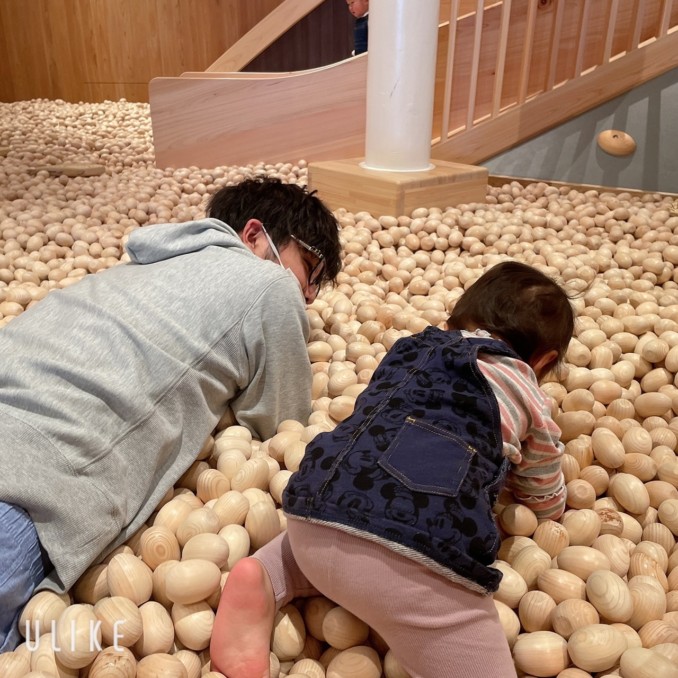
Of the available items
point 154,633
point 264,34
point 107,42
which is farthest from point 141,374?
point 107,42

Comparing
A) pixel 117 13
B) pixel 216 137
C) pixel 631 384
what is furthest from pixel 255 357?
pixel 117 13

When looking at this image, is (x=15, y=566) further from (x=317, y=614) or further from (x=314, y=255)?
(x=314, y=255)

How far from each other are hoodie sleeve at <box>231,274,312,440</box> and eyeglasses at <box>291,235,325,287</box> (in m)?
0.16

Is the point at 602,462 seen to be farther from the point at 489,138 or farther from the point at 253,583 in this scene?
the point at 489,138

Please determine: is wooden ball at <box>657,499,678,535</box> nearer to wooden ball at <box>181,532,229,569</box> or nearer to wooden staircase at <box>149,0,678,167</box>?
wooden ball at <box>181,532,229,569</box>

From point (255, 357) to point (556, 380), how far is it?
1.94 feet

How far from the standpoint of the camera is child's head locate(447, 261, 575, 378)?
0.94 m

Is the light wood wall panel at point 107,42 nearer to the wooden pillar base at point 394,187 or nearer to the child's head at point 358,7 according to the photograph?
the child's head at point 358,7

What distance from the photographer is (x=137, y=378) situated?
909 mm

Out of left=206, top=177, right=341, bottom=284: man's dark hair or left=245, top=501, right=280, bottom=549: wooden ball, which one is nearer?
left=245, top=501, right=280, bottom=549: wooden ball

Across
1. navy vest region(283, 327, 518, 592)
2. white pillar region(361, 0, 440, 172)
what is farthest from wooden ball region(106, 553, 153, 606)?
white pillar region(361, 0, 440, 172)

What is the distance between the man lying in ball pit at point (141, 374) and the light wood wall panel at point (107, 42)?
499 cm

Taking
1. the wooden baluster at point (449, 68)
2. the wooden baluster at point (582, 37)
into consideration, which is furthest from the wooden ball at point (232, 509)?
the wooden baluster at point (582, 37)

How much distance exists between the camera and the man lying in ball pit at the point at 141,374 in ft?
2.59
